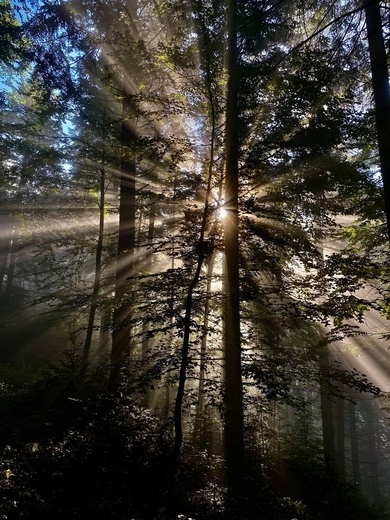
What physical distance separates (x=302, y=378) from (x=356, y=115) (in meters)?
6.04

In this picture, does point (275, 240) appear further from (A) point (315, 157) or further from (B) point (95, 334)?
(B) point (95, 334)

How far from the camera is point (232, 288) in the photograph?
711cm

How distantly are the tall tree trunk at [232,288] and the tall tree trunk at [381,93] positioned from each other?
10.2 ft

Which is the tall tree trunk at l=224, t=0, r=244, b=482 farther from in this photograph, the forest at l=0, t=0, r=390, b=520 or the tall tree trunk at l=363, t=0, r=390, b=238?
the tall tree trunk at l=363, t=0, r=390, b=238

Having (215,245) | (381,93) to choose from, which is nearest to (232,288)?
(215,245)

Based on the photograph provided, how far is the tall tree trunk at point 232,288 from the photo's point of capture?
649cm

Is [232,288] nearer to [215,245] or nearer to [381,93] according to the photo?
[215,245]

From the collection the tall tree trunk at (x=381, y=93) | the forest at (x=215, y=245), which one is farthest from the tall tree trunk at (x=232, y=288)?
the tall tree trunk at (x=381, y=93)

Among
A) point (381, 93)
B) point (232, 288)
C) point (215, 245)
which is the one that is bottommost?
point (232, 288)

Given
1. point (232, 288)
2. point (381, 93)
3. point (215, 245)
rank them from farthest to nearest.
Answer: point (381, 93) < point (232, 288) < point (215, 245)

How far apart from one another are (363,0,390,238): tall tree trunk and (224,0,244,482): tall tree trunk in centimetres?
311

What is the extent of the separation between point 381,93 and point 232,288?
5.50 metres

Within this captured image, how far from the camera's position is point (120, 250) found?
33.3 feet

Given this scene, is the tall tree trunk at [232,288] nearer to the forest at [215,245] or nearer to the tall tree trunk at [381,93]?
the forest at [215,245]
